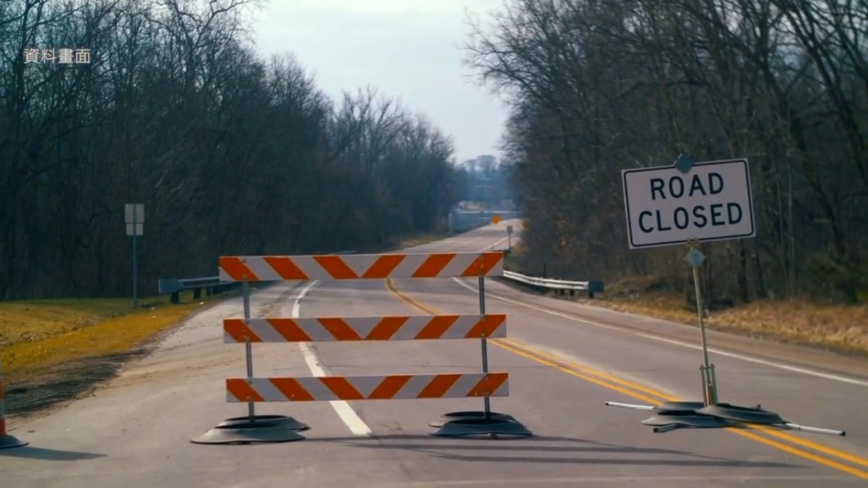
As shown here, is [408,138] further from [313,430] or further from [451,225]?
[313,430]

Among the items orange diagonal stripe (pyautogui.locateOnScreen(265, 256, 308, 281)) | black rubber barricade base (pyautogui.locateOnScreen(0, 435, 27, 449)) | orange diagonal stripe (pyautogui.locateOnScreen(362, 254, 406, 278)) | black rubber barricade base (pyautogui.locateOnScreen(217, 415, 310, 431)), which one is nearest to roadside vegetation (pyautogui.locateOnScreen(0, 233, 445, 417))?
black rubber barricade base (pyautogui.locateOnScreen(0, 435, 27, 449))

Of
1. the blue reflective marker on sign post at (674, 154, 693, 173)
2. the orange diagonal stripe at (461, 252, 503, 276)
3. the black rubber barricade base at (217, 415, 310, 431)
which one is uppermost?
the blue reflective marker on sign post at (674, 154, 693, 173)

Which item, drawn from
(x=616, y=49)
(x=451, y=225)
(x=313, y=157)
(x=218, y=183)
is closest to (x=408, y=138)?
(x=451, y=225)

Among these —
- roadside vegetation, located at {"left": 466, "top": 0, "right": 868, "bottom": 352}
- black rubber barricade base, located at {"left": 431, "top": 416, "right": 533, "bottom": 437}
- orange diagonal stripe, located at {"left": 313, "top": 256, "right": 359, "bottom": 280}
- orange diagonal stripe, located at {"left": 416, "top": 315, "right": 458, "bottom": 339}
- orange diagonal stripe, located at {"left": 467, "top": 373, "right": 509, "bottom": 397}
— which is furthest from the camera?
roadside vegetation, located at {"left": 466, "top": 0, "right": 868, "bottom": 352}

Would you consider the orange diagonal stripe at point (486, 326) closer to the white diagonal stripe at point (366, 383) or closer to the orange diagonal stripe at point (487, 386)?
the orange diagonal stripe at point (487, 386)

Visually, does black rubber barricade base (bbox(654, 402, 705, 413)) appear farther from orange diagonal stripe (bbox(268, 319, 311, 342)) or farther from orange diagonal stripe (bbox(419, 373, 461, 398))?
orange diagonal stripe (bbox(268, 319, 311, 342))

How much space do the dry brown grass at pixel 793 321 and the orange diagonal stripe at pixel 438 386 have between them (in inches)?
425

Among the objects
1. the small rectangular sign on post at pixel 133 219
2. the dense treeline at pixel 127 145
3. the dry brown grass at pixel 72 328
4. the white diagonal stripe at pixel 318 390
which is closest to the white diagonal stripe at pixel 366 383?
the white diagonal stripe at pixel 318 390

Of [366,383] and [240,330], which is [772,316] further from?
[240,330]

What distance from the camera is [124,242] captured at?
4666 cm

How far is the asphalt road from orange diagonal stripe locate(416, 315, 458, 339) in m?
0.99

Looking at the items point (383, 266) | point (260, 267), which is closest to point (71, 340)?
point (260, 267)

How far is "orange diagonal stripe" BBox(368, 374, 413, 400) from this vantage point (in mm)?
10492

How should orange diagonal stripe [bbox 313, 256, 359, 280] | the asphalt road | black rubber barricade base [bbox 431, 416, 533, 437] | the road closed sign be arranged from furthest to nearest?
the road closed sign → orange diagonal stripe [bbox 313, 256, 359, 280] → black rubber barricade base [bbox 431, 416, 533, 437] → the asphalt road
